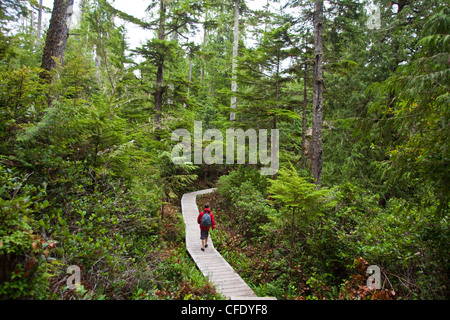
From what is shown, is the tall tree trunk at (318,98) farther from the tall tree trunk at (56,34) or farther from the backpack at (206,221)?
the tall tree trunk at (56,34)

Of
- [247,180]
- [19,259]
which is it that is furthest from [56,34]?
[247,180]

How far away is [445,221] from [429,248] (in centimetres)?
81

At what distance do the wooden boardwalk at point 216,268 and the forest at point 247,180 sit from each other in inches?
17.5

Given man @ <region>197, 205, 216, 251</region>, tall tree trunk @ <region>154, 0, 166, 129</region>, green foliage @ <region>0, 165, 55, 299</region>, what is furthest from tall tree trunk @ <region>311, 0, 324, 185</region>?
green foliage @ <region>0, 165, 55, 299</region>

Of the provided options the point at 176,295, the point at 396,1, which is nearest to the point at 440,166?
the point at 176,295

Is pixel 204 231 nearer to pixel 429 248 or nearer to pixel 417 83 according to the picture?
pixel 429 248

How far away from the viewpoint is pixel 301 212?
6883 mm

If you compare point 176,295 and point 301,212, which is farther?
point 301,212

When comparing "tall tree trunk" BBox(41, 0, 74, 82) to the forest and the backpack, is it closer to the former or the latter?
the forest

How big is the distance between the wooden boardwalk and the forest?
0.44 metres

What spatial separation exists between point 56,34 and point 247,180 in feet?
35.9

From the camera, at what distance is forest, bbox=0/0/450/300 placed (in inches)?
148

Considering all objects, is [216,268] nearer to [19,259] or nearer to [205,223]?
[205,223]

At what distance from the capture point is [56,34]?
6.41 meters
